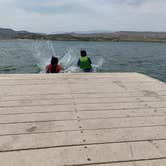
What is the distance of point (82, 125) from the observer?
2.61 meters

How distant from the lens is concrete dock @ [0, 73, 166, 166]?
79.2 inches

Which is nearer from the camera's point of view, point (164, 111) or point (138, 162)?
point (138, 162)

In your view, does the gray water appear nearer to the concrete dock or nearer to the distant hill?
the concrete dock

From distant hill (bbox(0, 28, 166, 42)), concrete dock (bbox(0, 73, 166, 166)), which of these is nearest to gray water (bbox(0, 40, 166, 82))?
concrete dock (bbox(0, 73, 166, 166))

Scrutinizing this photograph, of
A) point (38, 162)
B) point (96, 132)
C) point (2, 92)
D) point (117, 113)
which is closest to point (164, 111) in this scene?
point (117, 113)

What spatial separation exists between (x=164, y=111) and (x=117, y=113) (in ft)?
1.91

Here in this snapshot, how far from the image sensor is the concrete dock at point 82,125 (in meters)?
2.01

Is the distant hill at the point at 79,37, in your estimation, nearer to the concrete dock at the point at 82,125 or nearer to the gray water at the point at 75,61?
the gray water at the point at 75,61

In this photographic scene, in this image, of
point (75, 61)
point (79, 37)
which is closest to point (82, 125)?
point (75, 61)

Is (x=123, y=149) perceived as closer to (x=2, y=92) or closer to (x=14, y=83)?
(x=2, y=92)

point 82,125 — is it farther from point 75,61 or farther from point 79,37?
point 79,37

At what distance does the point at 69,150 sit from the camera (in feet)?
6.92

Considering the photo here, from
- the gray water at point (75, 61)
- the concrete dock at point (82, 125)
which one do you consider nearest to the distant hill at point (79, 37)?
the gray water at point (75, 61)

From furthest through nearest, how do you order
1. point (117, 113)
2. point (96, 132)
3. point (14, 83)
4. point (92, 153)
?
1. point (14, 83)
2. point (117, 113)
3. point (96, 132)
4. point (92, 153)
